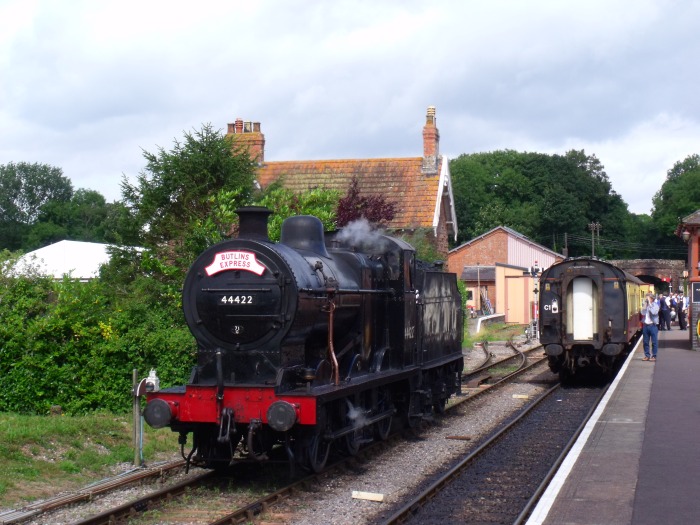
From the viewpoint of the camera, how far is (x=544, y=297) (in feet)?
63.6

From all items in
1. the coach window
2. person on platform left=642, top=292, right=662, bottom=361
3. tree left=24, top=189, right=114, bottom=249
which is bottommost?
person on platform left=642, top=292, right=662, bottom=361

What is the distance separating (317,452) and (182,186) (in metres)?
10.1

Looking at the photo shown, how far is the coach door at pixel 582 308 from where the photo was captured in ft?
62.8

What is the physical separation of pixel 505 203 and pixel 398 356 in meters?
74.8

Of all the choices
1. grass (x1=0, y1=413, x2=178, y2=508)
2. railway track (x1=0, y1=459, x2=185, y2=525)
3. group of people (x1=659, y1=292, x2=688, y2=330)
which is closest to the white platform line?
railway track (x1=0, y1=459, x2=185, y2=525)

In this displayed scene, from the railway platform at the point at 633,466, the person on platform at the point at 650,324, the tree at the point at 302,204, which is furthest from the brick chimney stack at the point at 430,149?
the railway platform at the point at 633,466

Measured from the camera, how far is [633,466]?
918cm

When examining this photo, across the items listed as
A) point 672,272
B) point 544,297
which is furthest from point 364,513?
point 672,272

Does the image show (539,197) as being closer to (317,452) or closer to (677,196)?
(677,196)

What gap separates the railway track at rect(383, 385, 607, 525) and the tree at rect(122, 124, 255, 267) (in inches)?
310

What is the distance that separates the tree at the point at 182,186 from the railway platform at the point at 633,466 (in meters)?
8.96

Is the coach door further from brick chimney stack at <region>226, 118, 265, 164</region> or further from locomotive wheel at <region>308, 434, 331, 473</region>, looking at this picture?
brick chimney stack at <region>226, 118, 265, 164</region>

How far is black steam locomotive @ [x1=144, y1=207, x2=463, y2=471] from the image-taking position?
890cm

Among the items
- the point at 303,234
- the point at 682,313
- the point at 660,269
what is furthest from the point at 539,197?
the point at 303,234
